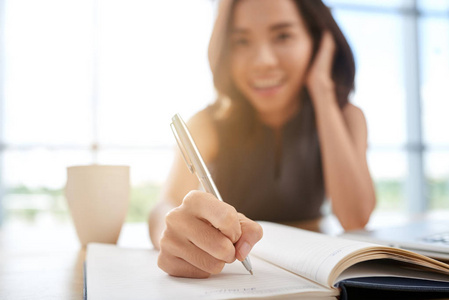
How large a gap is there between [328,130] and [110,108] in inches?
85.7

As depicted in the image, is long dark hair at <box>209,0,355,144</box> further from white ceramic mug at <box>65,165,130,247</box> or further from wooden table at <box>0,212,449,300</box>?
white ceramic mug at <box>65,165,130,247</box>

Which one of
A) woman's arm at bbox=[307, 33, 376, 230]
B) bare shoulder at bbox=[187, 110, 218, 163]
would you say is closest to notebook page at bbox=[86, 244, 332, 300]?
woman's arm at bbox=[307, 33, 376, 230]

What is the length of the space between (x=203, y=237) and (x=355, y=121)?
1195 mm

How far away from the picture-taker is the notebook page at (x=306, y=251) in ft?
1.32

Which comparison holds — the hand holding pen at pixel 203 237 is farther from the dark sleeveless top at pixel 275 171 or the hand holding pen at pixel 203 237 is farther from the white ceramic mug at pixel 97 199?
the dark sleeveless top at pixel 275 171

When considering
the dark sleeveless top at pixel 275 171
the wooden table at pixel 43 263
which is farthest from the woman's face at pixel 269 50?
the wooden table at pixel 43 263

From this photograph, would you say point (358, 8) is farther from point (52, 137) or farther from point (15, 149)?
point (15, 149)

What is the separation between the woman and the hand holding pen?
86 cm

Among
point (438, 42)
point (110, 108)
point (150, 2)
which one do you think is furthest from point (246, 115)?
point (438, 42)

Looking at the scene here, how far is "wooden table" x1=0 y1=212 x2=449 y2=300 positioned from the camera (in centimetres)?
46

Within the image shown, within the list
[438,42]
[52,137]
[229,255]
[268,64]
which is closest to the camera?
[229,255]

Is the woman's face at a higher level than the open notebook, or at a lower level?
higher

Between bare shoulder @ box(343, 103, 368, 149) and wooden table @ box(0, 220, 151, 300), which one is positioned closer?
wooden table @ box(0, 220, 151, 300)

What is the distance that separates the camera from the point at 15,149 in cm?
305
